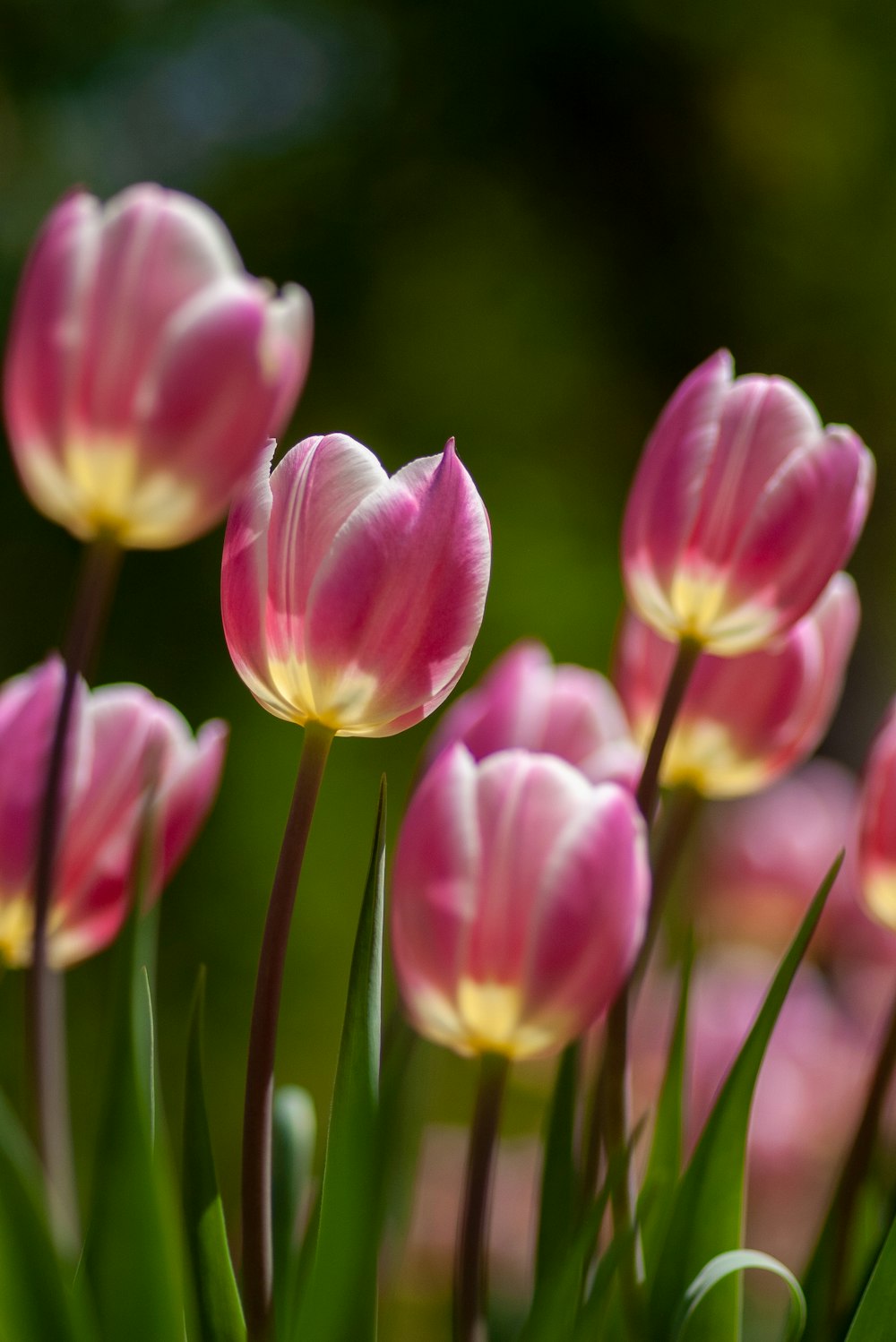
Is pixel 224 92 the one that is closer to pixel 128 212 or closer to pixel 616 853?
pixel 128 212

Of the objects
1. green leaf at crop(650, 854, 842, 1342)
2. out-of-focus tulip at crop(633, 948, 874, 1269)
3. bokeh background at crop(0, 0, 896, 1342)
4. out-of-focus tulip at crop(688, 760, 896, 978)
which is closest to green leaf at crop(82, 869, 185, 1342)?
green leaf at crop(650, 854, 842, 1342)

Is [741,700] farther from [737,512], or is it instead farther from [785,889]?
[785,889]

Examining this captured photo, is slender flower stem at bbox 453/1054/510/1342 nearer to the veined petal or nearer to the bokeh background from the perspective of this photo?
the veined petal

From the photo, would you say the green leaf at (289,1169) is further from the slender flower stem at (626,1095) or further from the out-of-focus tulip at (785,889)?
the out-of-focus tulip at (785,889)

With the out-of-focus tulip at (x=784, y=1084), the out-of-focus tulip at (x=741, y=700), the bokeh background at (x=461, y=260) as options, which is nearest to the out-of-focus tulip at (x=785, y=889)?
the out-of-focus tulip at (x=784, y=1084)

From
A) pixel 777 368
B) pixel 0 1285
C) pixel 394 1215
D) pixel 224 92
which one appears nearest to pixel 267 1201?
pixel 0 1285

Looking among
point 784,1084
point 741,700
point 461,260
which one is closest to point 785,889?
point 784,1084
